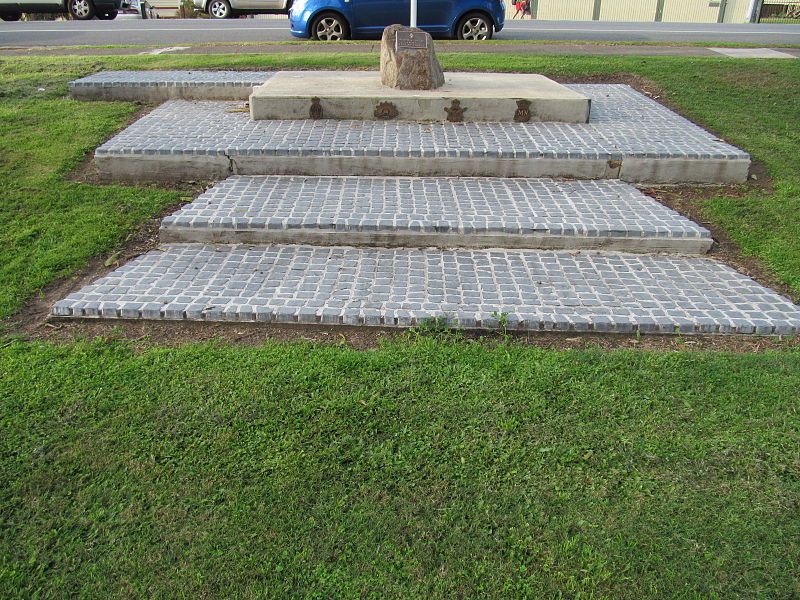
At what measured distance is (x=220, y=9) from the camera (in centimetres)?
1992

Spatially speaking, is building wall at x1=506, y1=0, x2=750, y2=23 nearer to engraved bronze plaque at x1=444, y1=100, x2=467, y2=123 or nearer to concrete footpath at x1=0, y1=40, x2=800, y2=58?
concrete footpath at x1=0, y1=40, x2=800, y2=58

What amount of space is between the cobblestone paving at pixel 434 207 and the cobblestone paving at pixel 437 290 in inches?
8.6

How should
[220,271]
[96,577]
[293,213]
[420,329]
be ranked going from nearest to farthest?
[96,577]
[420,329]
[220,271]
[293,213]

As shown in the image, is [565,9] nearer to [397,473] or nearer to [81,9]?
[81,9]

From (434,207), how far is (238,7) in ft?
56.8

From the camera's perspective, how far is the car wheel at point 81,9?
1839 cm

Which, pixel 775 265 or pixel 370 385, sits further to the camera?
pixel 775 265

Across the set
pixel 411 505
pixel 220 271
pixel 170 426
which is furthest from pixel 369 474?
pixel 220 271

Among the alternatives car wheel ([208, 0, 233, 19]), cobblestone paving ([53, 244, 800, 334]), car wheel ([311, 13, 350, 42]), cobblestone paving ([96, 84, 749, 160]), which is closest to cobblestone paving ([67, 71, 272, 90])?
cobblestone paving ([96, 84, 749, 160])

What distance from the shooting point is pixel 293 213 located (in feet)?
17.7

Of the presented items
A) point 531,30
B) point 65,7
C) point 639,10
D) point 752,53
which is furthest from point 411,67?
point 639,10

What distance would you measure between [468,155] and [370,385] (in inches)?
135

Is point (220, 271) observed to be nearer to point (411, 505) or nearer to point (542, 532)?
point (411, 505)

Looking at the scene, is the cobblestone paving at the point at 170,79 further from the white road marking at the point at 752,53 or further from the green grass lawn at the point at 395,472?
the white road marking at the point at 752,53
